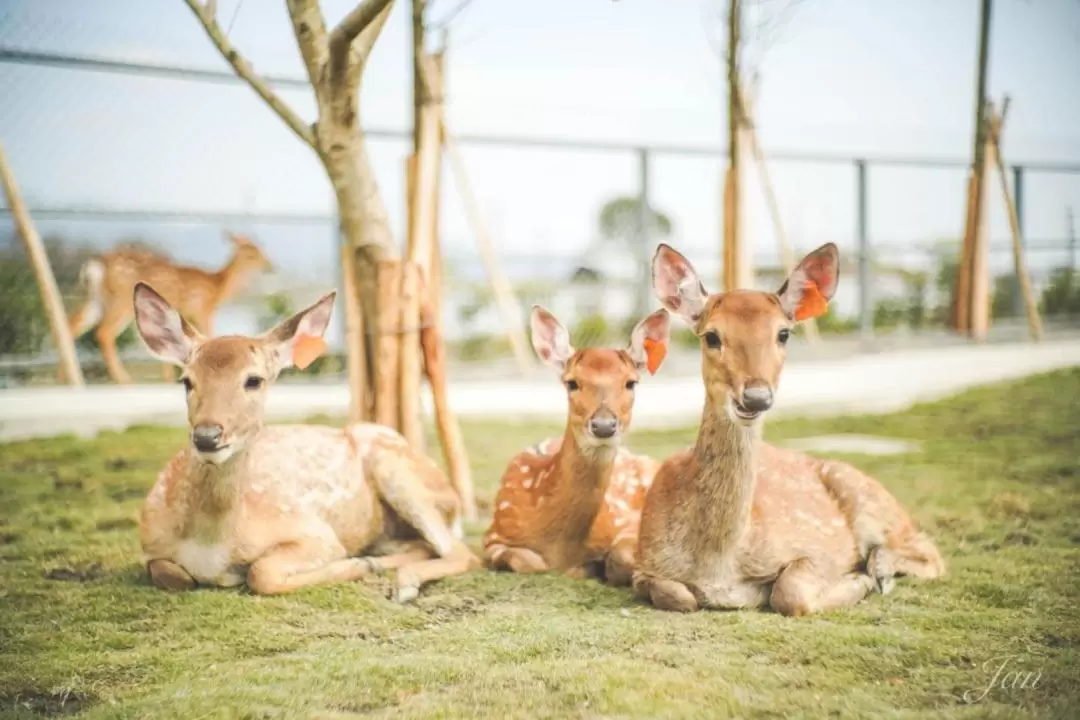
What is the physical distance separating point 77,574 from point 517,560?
5.52 ft

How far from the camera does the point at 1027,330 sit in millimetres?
9648

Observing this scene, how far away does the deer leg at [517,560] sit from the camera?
416cm

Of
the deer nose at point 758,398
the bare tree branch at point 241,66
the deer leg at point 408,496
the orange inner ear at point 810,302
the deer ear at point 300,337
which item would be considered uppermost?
the bare tree branch at point 241,66

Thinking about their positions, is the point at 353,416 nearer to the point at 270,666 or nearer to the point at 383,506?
the point at 383,506

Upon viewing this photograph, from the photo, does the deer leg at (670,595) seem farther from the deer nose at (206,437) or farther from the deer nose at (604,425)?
the deer nose at (206,437)

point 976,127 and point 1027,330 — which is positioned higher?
point 976,127

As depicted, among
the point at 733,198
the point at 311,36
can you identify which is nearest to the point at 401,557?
the point at 311,36

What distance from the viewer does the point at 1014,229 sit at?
8.88m

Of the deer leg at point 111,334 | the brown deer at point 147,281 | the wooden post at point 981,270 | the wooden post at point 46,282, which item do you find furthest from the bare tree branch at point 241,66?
the wooden post at point 981,270

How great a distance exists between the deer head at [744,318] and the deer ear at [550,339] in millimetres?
644

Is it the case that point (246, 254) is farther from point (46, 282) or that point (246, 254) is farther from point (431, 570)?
point (431, 570)

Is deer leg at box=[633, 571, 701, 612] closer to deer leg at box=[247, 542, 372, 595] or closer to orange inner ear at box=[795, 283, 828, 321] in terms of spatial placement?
orange inner ear at box=[795, 283, 828, 321]

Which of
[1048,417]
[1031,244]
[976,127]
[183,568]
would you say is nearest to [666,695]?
[183,568]

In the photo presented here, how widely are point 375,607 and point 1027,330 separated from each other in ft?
25.5
